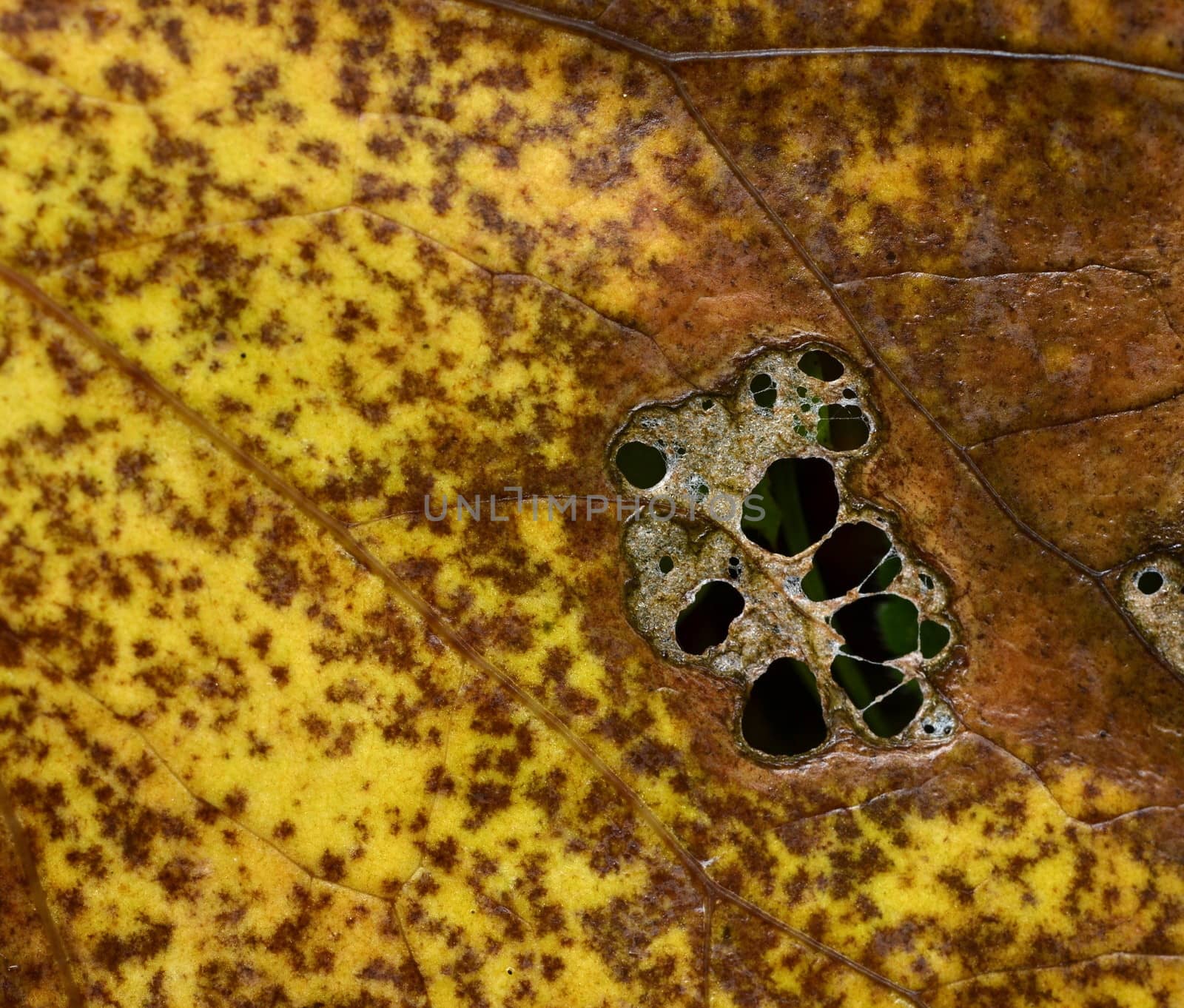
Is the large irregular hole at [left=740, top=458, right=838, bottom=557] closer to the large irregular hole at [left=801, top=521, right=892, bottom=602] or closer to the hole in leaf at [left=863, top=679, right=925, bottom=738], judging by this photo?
the large irregular hole at [left=801, top=521, right=892, bottom=602]

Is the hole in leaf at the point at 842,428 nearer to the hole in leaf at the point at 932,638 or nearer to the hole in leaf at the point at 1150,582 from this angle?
the hole in leaf at the point at 932,638

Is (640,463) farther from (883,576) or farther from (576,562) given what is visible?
(883,576)

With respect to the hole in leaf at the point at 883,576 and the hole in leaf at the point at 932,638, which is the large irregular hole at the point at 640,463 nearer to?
the hole in leaf at the point at 883,576

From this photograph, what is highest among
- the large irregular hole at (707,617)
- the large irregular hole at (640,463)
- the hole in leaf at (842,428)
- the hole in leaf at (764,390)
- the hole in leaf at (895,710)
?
the hole in leaf at (764,390)

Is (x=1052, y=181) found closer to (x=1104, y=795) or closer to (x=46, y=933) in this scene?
(x=1104, y=795)

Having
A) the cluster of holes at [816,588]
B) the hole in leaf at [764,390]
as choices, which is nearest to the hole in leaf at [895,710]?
the cluster of holes at [816,588]

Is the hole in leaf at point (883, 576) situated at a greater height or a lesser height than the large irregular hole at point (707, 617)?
greater

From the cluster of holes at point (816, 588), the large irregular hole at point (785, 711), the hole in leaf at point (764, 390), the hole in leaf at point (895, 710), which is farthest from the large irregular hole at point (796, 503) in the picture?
the hole in leaf at point (895, 710)
